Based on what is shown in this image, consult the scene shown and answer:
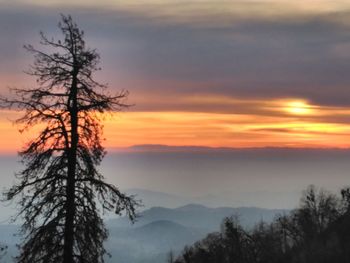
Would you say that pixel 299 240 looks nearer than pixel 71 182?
No

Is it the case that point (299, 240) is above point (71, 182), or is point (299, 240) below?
above

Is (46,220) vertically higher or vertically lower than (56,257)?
higher

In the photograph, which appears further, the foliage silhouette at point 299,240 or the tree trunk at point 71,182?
the foliage silhouette at point 299,240

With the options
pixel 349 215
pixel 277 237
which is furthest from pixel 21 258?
pixel 277 237

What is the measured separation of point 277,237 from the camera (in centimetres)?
12200

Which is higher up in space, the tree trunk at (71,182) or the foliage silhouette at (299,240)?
the foliage silhouette at (299,240)

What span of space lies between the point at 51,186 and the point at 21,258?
234 centimetres

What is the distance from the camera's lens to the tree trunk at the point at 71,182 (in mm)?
15531

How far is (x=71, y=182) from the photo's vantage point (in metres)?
15.9

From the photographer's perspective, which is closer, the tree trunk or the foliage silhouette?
the tree trunk

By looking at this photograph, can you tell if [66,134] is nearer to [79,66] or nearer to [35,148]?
[35,148]

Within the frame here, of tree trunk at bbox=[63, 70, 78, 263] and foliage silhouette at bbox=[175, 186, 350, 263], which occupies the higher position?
foliage silhouette at bbox=[175, 186, 350, 263]

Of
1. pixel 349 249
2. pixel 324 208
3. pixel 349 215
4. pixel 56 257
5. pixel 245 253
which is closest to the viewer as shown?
pixel 56 257

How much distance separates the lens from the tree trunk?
15531 mm
